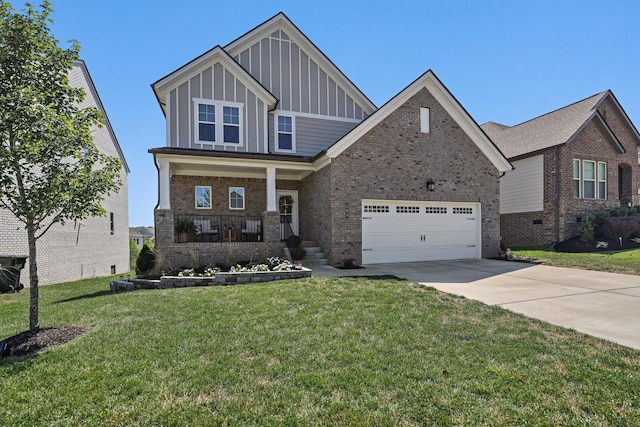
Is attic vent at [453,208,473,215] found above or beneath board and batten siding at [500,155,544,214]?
beneath

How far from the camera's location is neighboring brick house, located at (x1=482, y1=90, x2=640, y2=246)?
1667 centimetres

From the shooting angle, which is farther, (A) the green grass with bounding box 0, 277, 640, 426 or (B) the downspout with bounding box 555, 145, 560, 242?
(B) the downspout with bounding box 555, 145, 560, 242

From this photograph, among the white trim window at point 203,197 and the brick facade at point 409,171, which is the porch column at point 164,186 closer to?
the white trim window at point 203,197

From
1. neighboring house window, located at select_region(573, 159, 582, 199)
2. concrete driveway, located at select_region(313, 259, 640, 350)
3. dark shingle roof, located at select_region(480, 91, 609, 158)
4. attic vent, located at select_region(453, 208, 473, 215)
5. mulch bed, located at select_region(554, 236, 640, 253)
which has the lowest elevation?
concrete driveway, located at select_region(313, 259, 640, 350)

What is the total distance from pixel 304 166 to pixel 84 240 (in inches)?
493

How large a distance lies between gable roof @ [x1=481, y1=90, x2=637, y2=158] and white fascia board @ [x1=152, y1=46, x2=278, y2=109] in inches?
570

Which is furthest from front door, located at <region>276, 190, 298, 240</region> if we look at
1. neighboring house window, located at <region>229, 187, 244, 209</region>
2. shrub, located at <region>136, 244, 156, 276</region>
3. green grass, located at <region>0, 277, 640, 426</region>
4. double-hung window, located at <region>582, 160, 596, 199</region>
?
double-hung window, located at <region>582, 160, 596, 199</region>

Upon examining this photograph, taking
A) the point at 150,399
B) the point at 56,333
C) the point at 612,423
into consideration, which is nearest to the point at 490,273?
the point at 612,423

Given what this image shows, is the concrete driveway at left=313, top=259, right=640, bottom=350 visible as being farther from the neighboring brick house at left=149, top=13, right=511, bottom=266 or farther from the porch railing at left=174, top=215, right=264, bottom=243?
the porch railing at left=174, top=215, right=264, bottom=243

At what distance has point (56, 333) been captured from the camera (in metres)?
4.67

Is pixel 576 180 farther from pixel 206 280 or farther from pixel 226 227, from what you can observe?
pixel 206 280

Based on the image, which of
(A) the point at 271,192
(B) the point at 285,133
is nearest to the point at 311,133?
(B) the point at 285,133

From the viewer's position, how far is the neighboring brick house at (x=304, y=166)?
37.9 feet

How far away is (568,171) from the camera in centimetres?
1675
